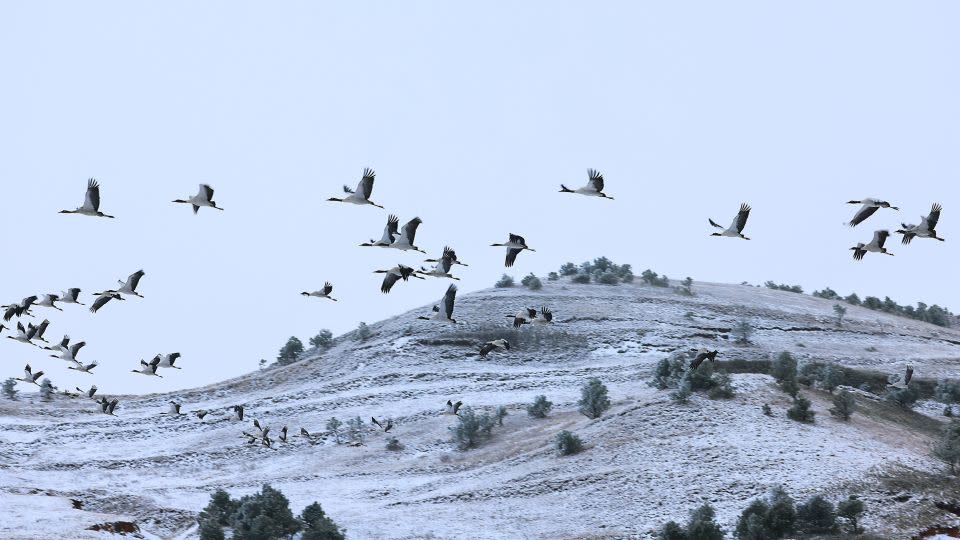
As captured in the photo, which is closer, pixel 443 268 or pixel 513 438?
pixel 443 268

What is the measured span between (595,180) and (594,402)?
18.0 meters

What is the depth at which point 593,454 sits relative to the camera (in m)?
44.5

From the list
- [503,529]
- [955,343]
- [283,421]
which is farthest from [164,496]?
[955,343]

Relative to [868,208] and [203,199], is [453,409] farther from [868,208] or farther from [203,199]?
[868,208]

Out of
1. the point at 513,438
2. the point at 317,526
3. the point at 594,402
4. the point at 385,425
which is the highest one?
the point at 594,402

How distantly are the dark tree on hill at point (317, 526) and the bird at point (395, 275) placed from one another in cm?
803

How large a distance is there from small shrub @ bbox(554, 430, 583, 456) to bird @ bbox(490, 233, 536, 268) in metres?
11.8

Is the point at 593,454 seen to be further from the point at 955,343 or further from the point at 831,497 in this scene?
the point at 955,343

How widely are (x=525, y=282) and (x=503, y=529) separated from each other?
126 feet

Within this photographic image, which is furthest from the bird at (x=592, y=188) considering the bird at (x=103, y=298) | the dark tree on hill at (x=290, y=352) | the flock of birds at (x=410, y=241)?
the dark tree on hill at (x=290, y=352)

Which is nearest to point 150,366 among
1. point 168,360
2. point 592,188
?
point 168,360

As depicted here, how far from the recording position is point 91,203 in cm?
3375

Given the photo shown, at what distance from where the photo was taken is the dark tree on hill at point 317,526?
1470 inches

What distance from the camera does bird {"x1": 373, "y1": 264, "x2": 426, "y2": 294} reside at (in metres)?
35.0
